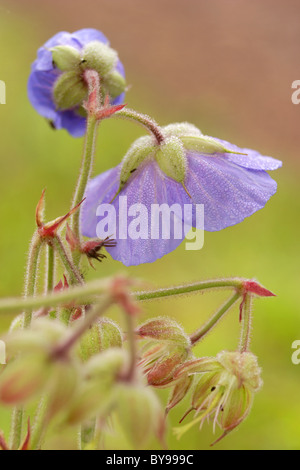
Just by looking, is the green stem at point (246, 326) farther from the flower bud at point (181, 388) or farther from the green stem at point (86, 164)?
the green stem at point (86, 164)

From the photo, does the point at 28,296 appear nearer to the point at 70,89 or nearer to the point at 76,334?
the point at 76,334

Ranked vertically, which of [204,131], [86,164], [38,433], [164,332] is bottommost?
[38,433]

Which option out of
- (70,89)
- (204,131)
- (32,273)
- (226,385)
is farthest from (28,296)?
(204,131)

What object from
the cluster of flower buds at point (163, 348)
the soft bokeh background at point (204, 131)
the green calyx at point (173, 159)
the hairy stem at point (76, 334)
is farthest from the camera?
the soft bokeh background at point (204, 131)

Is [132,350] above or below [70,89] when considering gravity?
below

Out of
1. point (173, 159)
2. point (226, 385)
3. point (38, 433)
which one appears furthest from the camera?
point (173, 159)

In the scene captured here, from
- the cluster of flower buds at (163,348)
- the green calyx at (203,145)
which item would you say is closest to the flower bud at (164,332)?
the cluster of flower buds at (163,348)

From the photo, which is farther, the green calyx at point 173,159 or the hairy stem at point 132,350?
the green calyx at point 173,159

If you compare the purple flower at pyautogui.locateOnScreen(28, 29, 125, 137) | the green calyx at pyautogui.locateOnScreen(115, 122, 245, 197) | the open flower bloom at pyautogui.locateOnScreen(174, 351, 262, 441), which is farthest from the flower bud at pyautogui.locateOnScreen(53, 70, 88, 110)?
the open flower bloom at pyautogui.locateOnScreen(174, 351, 262, 441)
